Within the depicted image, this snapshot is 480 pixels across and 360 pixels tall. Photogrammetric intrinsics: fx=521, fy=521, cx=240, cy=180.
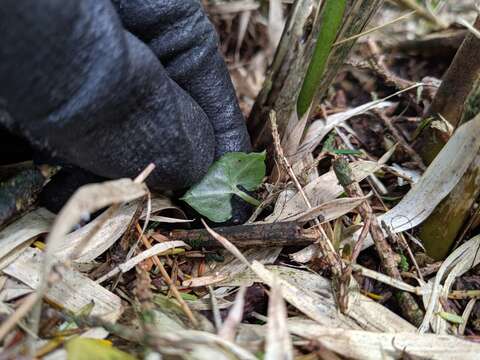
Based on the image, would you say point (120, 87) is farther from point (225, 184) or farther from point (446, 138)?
point (446, 138)

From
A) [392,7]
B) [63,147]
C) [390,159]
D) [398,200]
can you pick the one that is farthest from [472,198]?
[392,7]

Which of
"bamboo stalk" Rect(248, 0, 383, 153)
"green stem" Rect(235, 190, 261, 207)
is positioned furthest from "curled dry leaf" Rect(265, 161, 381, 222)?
"bamboo stalk" Rect(248, 0, 383, 153)

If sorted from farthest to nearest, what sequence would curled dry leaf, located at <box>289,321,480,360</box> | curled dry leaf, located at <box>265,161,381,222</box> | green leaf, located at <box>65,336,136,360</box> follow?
curled dry leaf, located at <box>265,161,381,222</box> < curled dry leaf, located at <box>289,321,480,360</box> < green leaf, located at <box>65,336,136,360</box>

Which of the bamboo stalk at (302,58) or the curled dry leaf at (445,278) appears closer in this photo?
the curled dry leaf at (445,278)

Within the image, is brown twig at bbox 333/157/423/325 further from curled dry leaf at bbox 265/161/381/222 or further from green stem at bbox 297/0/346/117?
green stem at bbox 297/0/346/117

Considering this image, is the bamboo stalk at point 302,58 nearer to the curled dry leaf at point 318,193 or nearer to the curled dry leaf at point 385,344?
the curled dry leaf at point 318,193

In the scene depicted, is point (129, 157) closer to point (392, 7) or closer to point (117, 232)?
point (117, 232)

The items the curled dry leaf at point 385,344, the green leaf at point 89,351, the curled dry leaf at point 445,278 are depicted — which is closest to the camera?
the green leaf at point 89,351

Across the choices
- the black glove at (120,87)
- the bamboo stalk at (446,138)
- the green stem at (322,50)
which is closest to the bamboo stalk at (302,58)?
the green stem at (322,50)
